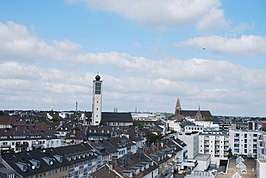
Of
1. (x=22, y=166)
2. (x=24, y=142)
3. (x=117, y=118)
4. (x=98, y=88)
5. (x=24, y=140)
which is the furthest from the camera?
(x=117, y=118)

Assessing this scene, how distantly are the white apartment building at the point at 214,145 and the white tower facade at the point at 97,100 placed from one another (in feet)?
123

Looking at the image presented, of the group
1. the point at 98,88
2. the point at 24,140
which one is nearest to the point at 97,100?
the point at 98,88

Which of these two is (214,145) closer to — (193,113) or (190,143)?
(190,143)

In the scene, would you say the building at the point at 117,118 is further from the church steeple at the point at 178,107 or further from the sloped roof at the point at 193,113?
the church steeple at the point at 178,107

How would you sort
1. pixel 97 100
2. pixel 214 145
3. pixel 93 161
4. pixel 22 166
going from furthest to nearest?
pixel 97 100 → pixel 214 145 → pixel 93 161 → pixel 22 166

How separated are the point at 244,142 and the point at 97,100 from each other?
1906 inches

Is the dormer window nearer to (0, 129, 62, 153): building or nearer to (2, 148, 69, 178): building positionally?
(2, 148, 69, 178): building

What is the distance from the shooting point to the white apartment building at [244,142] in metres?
78.4

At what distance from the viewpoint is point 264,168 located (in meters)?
30.2

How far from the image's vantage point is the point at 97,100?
112562 mm

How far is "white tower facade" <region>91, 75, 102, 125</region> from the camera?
370ft

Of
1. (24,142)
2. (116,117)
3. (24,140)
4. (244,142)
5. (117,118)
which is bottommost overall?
(244,142)

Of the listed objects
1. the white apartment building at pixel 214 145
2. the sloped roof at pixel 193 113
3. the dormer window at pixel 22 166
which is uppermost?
the sloped roof at pixel 193 113

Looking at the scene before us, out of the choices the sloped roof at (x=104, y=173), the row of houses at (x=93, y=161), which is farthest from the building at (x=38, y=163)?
the sloped roof at (x=104, y=173)
